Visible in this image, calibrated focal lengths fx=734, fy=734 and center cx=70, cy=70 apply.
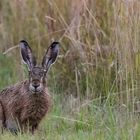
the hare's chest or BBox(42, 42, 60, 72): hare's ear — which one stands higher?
BBox(42, 42, 60, 72): hare's ear

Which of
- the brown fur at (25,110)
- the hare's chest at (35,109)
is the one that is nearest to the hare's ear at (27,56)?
the brown fur at (25,110)

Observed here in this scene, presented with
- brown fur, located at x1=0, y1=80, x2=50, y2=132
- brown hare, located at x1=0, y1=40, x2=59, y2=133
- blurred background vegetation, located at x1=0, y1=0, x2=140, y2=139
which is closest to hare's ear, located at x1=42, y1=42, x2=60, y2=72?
brown hare, located at x1=0, y1=40, x2=59, y2=133

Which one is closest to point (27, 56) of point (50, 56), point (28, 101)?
point (50, 56)

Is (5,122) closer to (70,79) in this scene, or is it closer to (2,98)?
(2,98)

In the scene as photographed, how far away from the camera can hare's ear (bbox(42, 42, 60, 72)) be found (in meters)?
6.62

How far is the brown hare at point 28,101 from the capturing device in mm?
6430

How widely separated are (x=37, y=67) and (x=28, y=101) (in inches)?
12.4

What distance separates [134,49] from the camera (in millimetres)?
6672

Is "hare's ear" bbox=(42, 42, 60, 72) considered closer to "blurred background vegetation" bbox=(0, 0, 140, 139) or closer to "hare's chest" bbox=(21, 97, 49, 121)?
"hare's chest" bbox=(21, 97, 49, 121)

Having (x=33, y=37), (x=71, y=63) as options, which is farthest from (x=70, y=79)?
(x=33, y=37)

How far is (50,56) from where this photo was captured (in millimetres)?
6699

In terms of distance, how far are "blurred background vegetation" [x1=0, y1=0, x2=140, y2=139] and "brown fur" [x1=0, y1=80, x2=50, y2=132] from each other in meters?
0.29

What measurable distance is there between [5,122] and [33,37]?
2.03 m

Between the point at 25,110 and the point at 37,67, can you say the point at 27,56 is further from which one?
the point at 25,110
